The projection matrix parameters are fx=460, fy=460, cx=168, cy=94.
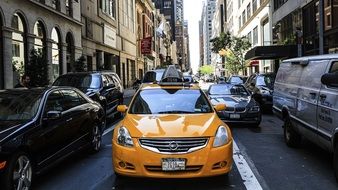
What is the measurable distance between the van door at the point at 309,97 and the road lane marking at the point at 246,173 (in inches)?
50.8

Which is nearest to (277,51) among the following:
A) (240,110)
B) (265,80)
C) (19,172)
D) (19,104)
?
(265,80)

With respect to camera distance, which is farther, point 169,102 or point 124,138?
point 169,102

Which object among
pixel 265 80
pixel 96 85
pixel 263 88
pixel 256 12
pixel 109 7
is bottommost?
pixel 263 88

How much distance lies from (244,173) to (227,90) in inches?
342

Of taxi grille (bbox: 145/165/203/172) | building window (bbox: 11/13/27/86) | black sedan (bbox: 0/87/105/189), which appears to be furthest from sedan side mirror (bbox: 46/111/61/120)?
building window (bbox: 11/13/27/86)

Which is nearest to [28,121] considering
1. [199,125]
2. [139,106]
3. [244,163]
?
[139,106]

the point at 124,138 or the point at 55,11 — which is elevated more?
the point at 55,11

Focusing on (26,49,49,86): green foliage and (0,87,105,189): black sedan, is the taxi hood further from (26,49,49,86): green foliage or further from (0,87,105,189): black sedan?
(26,49,49,86): green foliage

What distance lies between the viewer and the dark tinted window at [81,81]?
1484 cm

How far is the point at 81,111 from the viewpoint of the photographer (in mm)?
8797

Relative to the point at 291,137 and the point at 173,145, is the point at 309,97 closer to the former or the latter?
the point at 291,137

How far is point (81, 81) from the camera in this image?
15.0 m

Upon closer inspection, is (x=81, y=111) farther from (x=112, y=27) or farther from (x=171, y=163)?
(x=112, y=27)

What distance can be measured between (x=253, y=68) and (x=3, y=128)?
6089 centimetres
